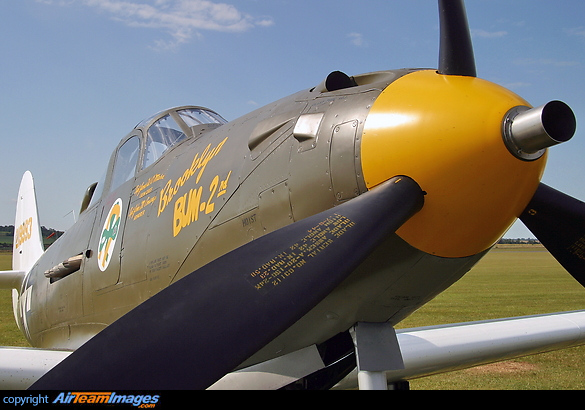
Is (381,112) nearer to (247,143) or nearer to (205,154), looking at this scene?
(247,143)

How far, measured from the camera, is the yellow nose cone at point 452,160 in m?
2.18

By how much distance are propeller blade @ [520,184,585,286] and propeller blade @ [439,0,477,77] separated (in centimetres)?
87

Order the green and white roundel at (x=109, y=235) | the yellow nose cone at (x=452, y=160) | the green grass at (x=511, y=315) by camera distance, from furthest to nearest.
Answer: the green grass at (x=511, y=315) < the green and white roundel at (x=109, y=235) < the yellow nose cone at (x=452, y=160)

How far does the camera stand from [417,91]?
92.8 inches

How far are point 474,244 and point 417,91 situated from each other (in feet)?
2.50

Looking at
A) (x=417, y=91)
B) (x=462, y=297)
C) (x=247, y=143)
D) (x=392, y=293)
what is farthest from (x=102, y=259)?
(x=462, y=297)

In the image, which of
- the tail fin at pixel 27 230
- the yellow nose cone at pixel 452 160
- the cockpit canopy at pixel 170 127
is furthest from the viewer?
the tail fin at pixel 27 230

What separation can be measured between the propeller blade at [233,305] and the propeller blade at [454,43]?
26.3 inches

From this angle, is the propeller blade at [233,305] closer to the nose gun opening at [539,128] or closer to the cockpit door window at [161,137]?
the nose gun opening at [539,128]

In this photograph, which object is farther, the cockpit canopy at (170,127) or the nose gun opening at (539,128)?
the cockpit canopy at (170,127)

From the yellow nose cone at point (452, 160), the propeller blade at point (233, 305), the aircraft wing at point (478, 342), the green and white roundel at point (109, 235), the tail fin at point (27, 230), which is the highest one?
the tail fin at point (27, 230)

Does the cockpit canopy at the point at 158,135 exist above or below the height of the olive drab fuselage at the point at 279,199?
above

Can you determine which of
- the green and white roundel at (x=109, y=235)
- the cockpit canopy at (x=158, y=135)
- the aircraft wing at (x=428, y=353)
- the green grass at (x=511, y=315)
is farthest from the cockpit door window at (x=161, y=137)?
the green grass at (x=511, y=315)

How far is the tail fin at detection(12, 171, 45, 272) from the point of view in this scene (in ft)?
28.7
